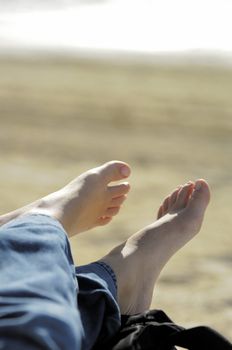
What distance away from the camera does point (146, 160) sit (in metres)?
4.08

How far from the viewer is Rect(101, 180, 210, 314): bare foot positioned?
2043 mm

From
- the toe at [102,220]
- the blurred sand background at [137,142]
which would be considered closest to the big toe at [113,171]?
the toe at [102,220]

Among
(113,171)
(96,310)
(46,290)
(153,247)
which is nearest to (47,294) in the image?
(46,290)

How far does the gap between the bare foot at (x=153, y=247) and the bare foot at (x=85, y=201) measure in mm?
119

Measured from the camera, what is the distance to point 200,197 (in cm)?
235

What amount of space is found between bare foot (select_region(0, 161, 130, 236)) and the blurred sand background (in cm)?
36

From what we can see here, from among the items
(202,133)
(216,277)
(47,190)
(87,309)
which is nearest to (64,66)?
(202,133)

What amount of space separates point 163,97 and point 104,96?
293 millimetres

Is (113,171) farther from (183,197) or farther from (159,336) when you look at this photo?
(159,336)

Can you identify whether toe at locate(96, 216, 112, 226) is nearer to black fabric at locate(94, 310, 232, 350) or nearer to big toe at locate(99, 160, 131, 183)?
big toe at locate(99, 160, 131, 183)

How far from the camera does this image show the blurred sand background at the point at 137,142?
9.32ft

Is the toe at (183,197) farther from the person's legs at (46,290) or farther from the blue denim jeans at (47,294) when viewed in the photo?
the blue denim jeans at (47,294)

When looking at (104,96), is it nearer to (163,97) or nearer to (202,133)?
(163,97)

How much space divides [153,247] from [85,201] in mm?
201
